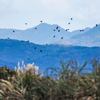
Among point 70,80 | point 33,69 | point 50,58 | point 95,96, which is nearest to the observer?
point 95,96

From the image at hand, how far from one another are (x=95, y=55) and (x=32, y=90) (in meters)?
2.36

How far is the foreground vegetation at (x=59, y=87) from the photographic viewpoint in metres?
6.06

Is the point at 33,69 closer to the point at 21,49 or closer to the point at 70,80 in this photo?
the point at 70,80

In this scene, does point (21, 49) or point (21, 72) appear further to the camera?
point (21, 49)

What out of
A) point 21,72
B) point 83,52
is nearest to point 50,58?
point 83,52

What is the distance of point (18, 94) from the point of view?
6500mm

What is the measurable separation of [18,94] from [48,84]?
1009 millimetres

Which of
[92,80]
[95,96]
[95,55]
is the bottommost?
[95,96]

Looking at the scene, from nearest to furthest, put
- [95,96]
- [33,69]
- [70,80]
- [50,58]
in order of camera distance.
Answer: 1. [95,96]
2. [70,80]
3. [33,69]
4. [50,58]

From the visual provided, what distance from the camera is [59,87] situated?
243 inches

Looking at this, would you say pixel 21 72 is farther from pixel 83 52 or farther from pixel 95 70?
pixel 83 52

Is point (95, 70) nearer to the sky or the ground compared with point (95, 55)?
nearer to the ground

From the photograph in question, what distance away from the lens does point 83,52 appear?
5756 cm

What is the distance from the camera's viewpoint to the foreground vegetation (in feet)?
19.9
